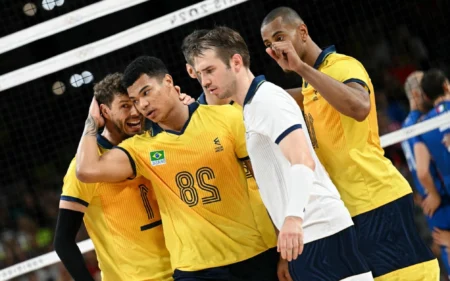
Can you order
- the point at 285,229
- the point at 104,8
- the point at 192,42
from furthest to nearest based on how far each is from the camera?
the point at 104,8 < the point at 192,42 < the point at 285,229

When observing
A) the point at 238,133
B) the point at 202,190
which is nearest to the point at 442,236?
the point at 238,133

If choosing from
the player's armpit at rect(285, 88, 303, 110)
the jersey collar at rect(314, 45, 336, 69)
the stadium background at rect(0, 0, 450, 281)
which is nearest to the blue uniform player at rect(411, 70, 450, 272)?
the stadium background at rect(0, 0, 450, 281)

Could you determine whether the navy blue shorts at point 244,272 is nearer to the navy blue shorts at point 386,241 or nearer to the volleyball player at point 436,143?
the navy blue shorts at point 386,241

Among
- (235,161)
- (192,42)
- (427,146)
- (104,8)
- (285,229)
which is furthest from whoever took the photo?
(427,146)

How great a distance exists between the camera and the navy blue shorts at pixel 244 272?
4320 mm

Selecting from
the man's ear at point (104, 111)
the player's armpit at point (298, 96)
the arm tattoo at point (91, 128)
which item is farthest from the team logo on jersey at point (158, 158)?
the player's armpit at point (298, 96)

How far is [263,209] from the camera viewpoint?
179 inches

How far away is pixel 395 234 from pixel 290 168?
123cm

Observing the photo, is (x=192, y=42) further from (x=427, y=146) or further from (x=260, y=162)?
(x=427, y=146)

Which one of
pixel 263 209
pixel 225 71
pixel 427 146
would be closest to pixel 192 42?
pixel 225 71

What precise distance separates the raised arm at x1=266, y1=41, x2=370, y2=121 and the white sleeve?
1.38ft

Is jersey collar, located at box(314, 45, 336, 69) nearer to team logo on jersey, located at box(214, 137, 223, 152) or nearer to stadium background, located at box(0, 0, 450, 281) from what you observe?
team logo on jersey, located at box(214, 137, 223, 152)

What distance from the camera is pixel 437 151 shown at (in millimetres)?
6730

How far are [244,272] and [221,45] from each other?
1169mm
